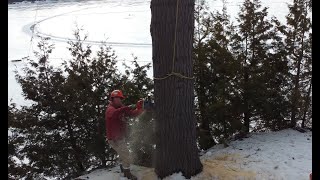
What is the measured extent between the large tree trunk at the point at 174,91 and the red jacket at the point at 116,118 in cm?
48

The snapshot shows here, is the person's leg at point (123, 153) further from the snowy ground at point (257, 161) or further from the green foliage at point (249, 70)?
the green foliage at point (249, 70)

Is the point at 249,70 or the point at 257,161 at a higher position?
the point at 249,70

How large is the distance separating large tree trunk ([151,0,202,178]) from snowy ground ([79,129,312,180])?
232 mm

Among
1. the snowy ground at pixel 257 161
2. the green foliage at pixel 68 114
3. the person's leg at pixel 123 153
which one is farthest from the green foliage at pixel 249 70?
the person's leg at pixel 123 153

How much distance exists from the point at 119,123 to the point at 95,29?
42.8 ft

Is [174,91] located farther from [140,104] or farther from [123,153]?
[123,153]

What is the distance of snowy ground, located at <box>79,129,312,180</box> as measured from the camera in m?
5.02

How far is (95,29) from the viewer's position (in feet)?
58.5

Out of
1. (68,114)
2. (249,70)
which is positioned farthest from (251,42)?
(68,114)

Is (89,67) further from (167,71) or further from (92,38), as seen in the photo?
(92,38)

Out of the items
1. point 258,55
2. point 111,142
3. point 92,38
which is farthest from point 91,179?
point 92,38

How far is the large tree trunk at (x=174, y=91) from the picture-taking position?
479 centimetres

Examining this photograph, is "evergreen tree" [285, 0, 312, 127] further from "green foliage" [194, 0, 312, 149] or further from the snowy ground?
the snowy ground

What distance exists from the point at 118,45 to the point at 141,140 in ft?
29.7
